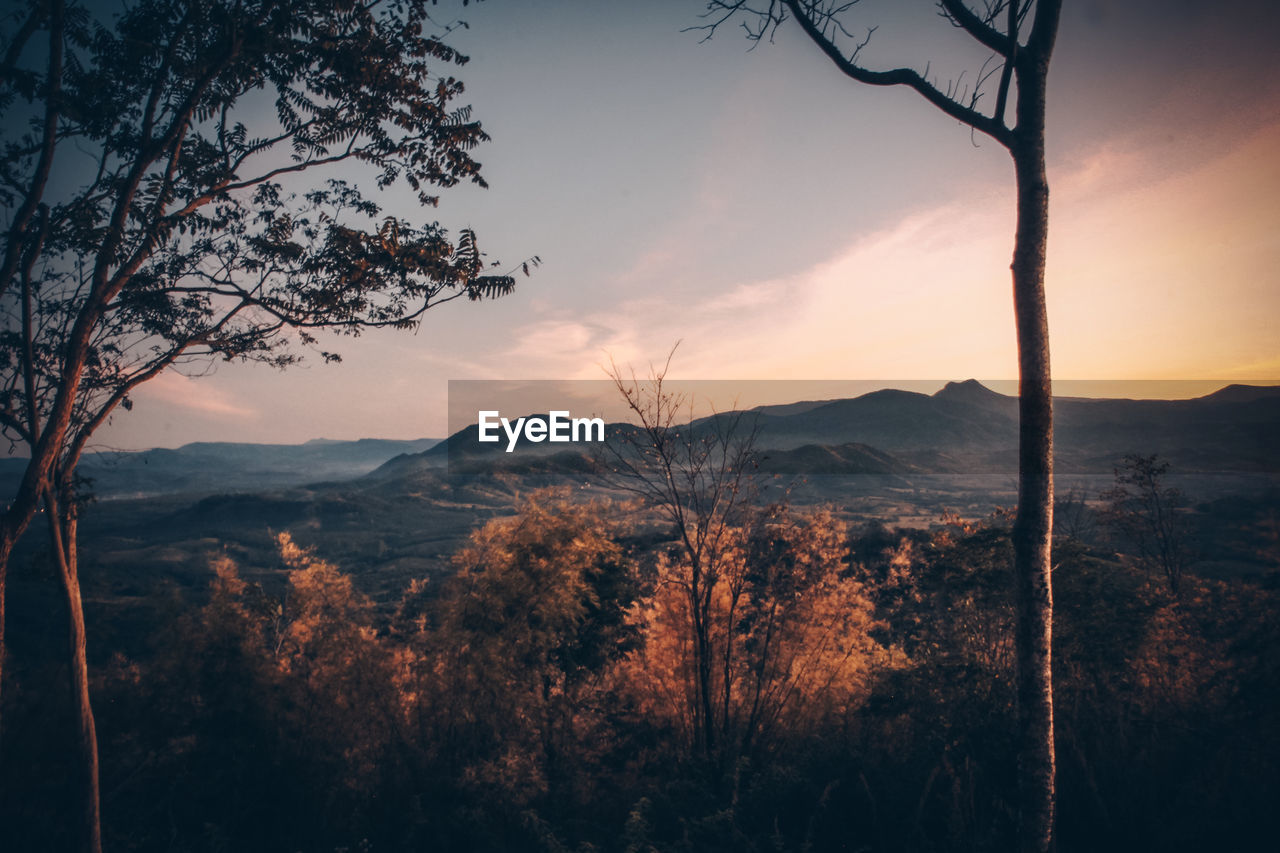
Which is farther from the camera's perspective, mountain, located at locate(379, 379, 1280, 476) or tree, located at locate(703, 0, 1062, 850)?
mountain, located at locate(379, 379, 1280, 476)

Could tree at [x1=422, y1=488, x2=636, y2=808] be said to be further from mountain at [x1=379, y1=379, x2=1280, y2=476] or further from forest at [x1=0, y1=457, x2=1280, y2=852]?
mountain at [x1=379, y1=379, x2=1280, y2=476]

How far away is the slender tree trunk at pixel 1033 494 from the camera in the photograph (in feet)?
13.4

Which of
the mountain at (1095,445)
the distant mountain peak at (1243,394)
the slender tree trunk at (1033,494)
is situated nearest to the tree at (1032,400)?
the slender tree trunk at (1033,494)

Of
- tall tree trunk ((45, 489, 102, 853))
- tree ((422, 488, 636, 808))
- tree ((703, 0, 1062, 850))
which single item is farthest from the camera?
tree ((422, 488, 636, 808))

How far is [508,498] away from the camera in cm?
13562

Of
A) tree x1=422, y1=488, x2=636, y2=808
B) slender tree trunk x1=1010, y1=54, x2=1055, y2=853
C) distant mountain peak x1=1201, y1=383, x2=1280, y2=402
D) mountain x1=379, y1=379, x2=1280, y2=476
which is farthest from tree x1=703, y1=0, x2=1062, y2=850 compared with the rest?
distant mountain peak x1=1201, y1=383, x2=1280, y2=402

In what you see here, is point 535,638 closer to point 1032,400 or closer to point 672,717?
point 672,717

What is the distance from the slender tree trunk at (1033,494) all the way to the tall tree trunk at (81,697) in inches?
407

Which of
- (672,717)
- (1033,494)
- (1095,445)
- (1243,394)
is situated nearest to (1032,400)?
(1033,494)

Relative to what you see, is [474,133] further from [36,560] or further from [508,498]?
[508,498]

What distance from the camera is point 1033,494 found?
412 cm

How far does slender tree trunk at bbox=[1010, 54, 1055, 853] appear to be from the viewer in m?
4.09

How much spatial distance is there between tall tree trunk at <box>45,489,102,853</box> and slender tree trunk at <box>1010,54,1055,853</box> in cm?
1033

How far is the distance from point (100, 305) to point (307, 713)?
26.3 ft
